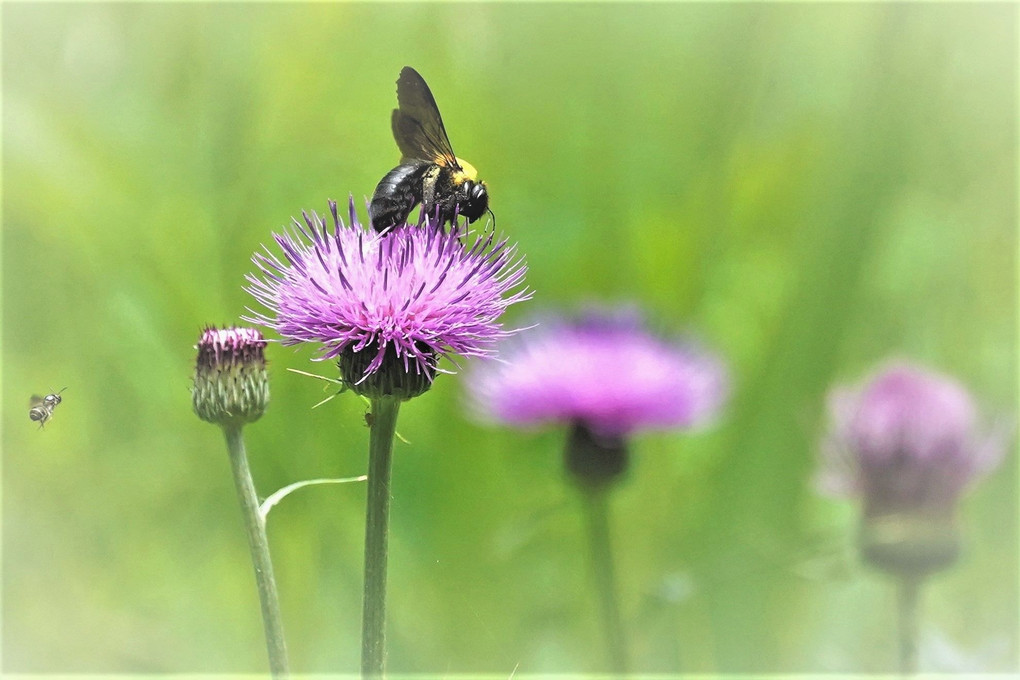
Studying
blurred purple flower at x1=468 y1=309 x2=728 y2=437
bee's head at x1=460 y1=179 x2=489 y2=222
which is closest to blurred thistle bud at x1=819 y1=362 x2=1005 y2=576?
blurred purple flower at x1=468 y1=309 x2=728 y2=437

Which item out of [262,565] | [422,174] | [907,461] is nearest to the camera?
[262,565]

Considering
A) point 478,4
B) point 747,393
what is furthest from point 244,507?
point 747,393

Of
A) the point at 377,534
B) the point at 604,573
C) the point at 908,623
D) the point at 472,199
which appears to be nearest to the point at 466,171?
the point at 472,199

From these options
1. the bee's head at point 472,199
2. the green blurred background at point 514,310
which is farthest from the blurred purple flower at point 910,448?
the bee's head at point 472,199

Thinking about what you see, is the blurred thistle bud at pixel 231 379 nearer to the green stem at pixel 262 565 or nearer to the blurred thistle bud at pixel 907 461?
the green stem at pixel 262 565

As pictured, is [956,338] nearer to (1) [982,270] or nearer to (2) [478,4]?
(1) [982,270]

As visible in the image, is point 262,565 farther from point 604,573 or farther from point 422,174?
point 604,573
